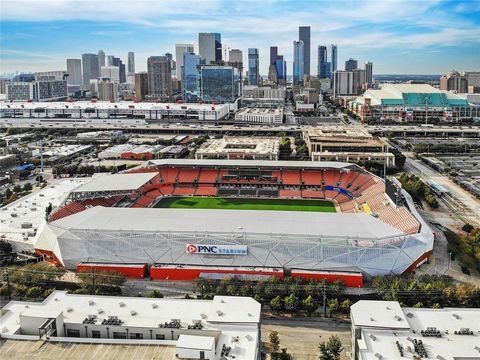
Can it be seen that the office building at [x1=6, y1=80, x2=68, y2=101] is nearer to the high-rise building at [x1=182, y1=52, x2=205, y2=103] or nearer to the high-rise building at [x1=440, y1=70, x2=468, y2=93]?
the high-rise building at [x1=182, y1=52, x2=205, y2=103]

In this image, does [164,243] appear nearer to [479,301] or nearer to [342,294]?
[342,294]

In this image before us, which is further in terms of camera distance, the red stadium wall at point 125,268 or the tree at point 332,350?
the red stadium wall at point 125,268

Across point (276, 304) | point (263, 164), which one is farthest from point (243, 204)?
point (276, 304)

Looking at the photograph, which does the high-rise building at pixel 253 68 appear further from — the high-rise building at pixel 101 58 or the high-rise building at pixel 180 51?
the high-rise building at pixel 101 58

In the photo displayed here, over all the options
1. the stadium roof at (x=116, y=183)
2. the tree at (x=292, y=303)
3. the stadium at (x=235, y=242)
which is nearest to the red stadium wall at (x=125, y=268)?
the stadium at (x=235, y=242)

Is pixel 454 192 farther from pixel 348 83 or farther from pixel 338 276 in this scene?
pixel 348 83

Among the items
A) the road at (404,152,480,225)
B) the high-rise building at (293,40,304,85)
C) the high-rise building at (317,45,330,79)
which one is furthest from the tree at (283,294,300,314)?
the high-rise building at (293,40,304,85)
